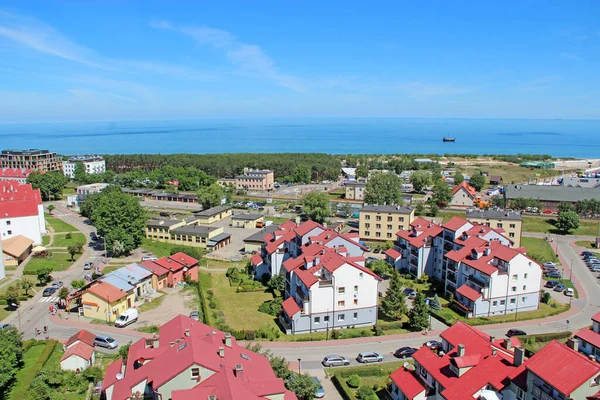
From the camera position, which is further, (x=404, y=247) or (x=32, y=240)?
(x=32, y=240)

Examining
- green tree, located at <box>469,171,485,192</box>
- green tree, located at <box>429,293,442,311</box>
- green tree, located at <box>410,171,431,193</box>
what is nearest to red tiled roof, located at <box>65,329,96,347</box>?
green tree, located at <box>429,293,442,311</box>

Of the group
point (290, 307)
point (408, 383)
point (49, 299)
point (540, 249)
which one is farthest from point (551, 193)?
point (49, 299)

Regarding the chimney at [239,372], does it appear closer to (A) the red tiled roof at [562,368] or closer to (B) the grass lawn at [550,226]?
(A) the red tiled roof at [562,368]

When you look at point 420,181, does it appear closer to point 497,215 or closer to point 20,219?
point 497,215

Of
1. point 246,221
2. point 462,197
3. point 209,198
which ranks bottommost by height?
point 246,221

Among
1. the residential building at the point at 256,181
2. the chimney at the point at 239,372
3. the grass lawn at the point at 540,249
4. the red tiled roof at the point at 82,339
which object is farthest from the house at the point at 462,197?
the chimney at the point at 239,372

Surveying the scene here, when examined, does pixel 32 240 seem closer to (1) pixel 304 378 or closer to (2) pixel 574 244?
(1) pixel 304 378

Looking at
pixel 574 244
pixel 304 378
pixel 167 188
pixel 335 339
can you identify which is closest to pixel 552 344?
pixel 304 378
